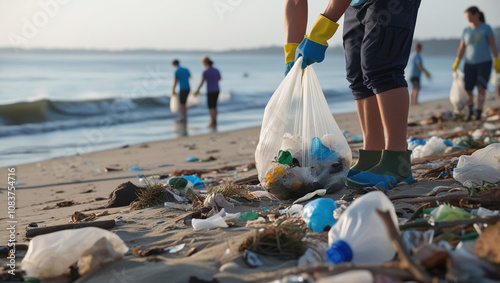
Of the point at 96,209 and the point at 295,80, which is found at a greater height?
the point at 295,80

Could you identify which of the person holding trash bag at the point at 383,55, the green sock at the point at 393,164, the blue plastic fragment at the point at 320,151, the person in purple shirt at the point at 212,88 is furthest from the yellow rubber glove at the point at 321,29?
the person in purple shirt at the point at 212,88

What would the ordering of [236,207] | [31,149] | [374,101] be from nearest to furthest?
[236,207] → [374,101] → [31,149]

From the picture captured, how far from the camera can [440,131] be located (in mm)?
6234

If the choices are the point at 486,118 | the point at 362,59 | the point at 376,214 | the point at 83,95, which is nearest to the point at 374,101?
the point at 362,59

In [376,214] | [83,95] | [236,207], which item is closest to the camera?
[376,214]

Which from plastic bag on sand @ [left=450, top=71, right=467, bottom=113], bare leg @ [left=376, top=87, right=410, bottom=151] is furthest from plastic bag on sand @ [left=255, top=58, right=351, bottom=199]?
plastic bag on sand @ [left=450, top=71, right=467, bottom=113]

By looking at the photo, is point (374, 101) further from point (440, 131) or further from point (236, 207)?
point (440, 131)

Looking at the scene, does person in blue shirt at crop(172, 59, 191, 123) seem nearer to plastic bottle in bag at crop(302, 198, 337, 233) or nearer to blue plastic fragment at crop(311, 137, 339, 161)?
blue plastic fragment at crop(311, 137, 339, 161)

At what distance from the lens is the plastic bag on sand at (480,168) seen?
253 cm

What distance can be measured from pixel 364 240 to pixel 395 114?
1.20m

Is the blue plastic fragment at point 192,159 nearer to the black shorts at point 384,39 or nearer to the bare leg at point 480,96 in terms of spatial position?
the black shorts at point 384,39

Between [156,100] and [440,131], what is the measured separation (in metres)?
10.0

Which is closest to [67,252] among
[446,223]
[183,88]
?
[446,223]

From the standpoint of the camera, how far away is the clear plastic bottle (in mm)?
1568
